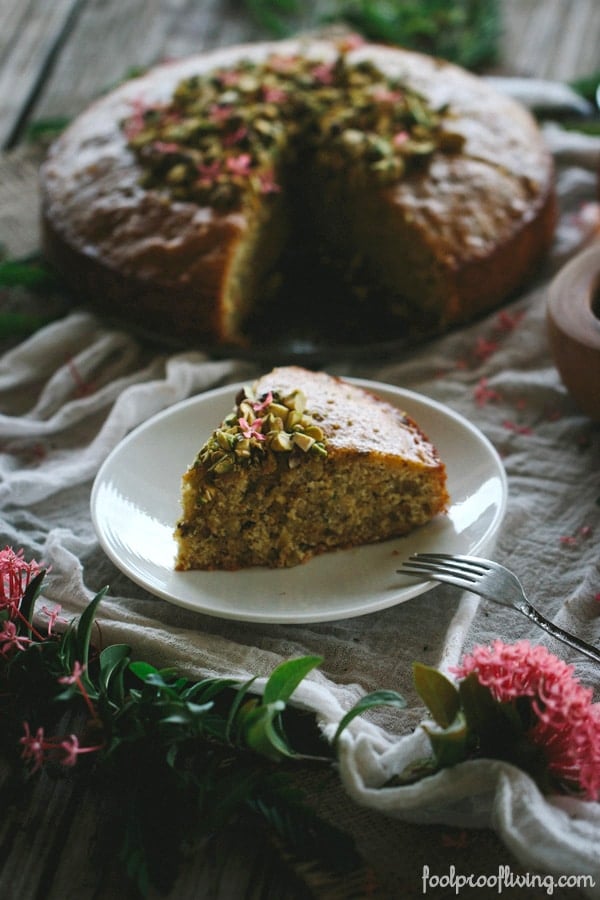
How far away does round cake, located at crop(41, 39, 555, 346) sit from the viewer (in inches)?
133

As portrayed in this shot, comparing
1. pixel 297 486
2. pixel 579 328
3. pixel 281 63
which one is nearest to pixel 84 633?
pixel 297 486

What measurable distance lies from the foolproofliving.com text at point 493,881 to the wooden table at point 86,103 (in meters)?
0.02

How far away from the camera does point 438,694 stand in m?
1.90

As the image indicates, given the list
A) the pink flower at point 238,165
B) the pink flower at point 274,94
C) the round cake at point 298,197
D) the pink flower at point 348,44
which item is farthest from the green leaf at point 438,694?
the pink flower at point 348,44

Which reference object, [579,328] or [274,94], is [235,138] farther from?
[579,328]

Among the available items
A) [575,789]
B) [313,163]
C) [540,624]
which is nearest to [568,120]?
[313,163]

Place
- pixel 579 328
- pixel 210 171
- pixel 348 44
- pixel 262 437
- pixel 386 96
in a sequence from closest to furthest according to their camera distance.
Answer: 1. pixel 262 437
2. pixel 579 328
3. pixel 210 171
4. pixel 386 96
5. pixel 348 44

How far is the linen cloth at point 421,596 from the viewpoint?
1.86 metres

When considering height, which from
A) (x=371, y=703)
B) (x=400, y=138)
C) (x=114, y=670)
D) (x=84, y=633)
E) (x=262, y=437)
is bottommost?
(x=114, y=670)

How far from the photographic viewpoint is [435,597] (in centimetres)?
241

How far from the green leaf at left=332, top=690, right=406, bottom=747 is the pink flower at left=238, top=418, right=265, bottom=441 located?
729 millimetres

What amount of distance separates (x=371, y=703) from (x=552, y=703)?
0.36m

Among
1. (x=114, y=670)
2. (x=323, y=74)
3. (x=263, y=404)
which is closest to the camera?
(x=114, y=670)

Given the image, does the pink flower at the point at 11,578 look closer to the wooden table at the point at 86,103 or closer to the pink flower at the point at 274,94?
the wooden table at the point at 86,103
